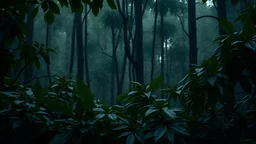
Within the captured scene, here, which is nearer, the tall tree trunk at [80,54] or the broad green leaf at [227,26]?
the broad green leaf at [227,26]

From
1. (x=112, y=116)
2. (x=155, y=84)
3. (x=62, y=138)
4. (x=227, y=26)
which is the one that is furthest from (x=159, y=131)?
(x=227, y=26)

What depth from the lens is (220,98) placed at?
1.54 m

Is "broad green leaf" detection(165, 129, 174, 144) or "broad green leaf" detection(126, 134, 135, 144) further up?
"broad green leaf" detection(165, 129, 174, 144)

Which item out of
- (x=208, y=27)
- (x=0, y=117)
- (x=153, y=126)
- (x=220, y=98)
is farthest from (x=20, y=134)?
(x=208, y=27)

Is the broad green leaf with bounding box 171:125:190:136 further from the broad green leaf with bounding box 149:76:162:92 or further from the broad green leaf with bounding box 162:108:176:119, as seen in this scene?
the broad green leaf with bounding box 149:76:162:92

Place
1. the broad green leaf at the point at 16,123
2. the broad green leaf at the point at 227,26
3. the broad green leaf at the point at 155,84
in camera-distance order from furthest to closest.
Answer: the broad green leaf at the point at 155,84 → the broad green leaf at the point at 227,26 → the broad green leaf at the point at 16,123

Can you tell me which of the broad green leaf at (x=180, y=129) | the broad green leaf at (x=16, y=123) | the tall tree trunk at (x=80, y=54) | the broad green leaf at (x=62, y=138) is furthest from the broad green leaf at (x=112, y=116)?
the tall tree trunk at (x=80, y=54)

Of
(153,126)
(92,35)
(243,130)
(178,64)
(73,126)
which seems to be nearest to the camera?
(73,126)

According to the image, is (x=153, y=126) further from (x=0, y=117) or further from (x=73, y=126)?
(x=0, y=117)

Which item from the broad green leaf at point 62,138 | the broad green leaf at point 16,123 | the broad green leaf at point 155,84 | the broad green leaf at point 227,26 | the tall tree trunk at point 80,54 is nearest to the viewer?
the broad green leaf at point 62,138

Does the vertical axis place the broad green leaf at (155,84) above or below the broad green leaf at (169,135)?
above

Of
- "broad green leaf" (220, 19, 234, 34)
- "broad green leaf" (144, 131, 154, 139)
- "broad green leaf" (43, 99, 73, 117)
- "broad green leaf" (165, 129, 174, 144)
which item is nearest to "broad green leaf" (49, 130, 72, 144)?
"broad green leaf" (43, 99, 73, 117)

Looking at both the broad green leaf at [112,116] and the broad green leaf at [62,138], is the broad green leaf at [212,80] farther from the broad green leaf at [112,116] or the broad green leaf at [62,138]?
the broad green leaf at [62,138]

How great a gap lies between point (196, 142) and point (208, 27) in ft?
88.3
